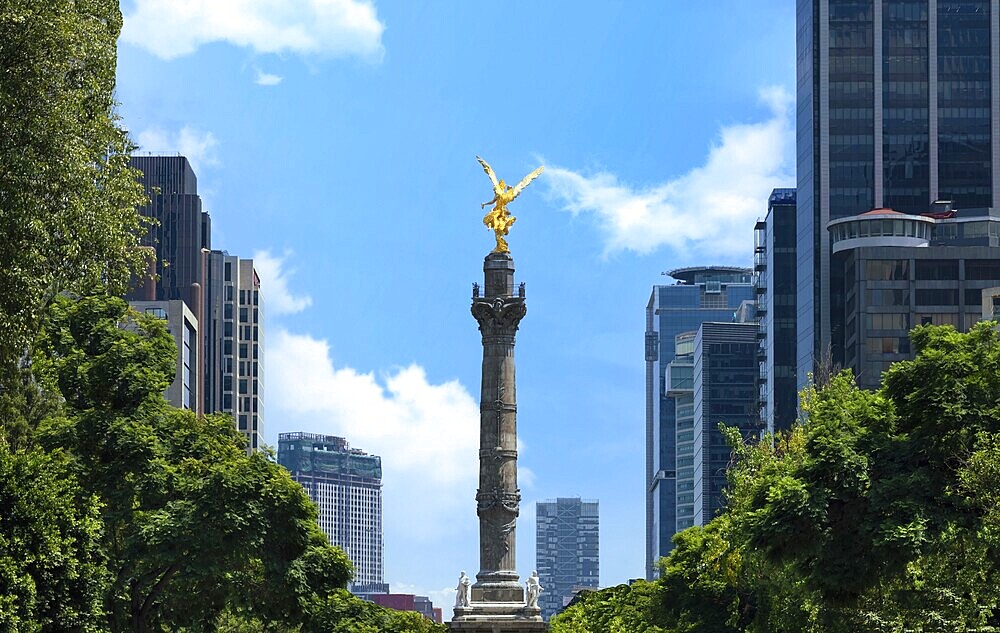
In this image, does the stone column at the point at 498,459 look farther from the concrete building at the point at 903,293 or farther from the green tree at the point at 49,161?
the concrete building at the point at 903,293

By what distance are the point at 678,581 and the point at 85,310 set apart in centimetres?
3214

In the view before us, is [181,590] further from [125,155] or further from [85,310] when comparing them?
[125,155]

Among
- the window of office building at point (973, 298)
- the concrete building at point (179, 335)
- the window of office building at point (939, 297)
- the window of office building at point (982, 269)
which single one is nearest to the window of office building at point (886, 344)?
the window of office building at point (939, 297)

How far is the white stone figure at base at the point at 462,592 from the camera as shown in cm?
9875

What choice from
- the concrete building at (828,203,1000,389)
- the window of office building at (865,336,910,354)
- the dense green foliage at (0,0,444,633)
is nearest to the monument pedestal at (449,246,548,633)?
the dense green foliage at (0,0,444,633)

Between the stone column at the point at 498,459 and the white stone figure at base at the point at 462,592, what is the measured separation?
412mm

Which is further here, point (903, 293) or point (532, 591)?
point (903, 293)

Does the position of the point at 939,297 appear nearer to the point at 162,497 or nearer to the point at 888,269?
the point at 888,269

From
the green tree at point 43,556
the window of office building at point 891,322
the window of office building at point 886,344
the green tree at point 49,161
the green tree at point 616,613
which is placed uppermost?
the window of office building at point 891,322

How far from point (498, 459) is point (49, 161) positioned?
58498 mm

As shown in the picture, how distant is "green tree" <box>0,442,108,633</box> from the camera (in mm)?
49750

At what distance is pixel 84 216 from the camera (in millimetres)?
44906

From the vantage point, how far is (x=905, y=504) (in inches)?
2157

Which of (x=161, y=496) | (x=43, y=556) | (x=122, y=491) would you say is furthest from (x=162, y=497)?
(x=43, y=556)
